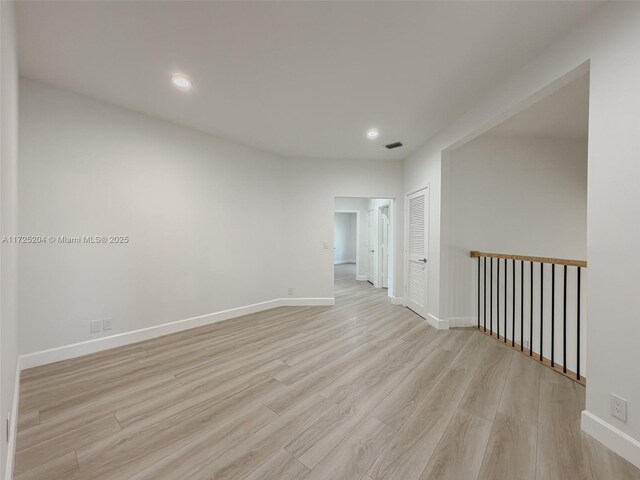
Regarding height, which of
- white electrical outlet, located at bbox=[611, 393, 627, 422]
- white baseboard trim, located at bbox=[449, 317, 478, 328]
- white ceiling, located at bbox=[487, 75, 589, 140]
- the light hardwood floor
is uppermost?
white ceiling, located at bbox=[487, 75, 589, 140]

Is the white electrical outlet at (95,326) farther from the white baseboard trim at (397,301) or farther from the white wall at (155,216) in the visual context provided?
the white baseboard trim at (397,301)

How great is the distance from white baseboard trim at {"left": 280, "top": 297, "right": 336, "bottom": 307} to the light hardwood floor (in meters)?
1.59

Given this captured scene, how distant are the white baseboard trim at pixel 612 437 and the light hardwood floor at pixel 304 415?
4 centimetres

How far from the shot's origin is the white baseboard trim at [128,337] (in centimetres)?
236

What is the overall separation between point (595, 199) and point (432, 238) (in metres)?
2.04

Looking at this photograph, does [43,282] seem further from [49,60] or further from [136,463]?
[136,463]

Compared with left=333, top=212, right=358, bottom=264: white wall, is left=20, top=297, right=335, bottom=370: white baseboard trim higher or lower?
lower

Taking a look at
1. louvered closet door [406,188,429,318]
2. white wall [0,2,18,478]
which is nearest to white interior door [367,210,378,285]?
louvered closet door [406,188,429,318]

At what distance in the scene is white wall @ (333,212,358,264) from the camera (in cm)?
1228

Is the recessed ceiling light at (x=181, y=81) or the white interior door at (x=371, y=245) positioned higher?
the recessed ceiling light at (x=181, y=81)

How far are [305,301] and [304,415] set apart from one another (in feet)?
9.37

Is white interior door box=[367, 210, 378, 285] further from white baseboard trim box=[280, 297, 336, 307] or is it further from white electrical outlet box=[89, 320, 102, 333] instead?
white electrical outlet box=[89, 320, 102, 333]

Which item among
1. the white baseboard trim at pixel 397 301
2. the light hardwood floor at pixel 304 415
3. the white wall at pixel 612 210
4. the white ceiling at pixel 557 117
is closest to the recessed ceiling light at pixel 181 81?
the light hardwood floor at pixel 304 415

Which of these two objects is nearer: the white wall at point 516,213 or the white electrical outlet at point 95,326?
the white electrical outlet at point 95,326
